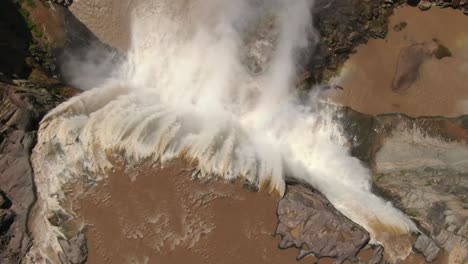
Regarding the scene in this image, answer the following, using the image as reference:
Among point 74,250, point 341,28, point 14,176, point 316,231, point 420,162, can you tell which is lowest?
point 74,250

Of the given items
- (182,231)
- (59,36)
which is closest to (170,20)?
(59,36)

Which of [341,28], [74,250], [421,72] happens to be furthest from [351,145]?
[74,250]

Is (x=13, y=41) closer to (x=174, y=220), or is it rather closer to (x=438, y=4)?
(x=174, y=220)

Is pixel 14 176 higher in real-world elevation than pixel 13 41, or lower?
lower

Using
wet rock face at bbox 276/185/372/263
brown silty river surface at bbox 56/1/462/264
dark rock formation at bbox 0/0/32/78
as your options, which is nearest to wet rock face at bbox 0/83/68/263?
brown silty river surface at bbox 56/1/462/264

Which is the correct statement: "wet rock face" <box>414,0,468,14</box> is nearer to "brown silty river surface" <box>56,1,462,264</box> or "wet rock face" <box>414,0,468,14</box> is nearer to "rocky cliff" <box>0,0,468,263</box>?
"rocky cliff" <box>0,0,468,263</box>

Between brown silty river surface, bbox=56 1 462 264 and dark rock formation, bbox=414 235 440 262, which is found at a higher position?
dark rock formation, bbox=414 235 440 262
